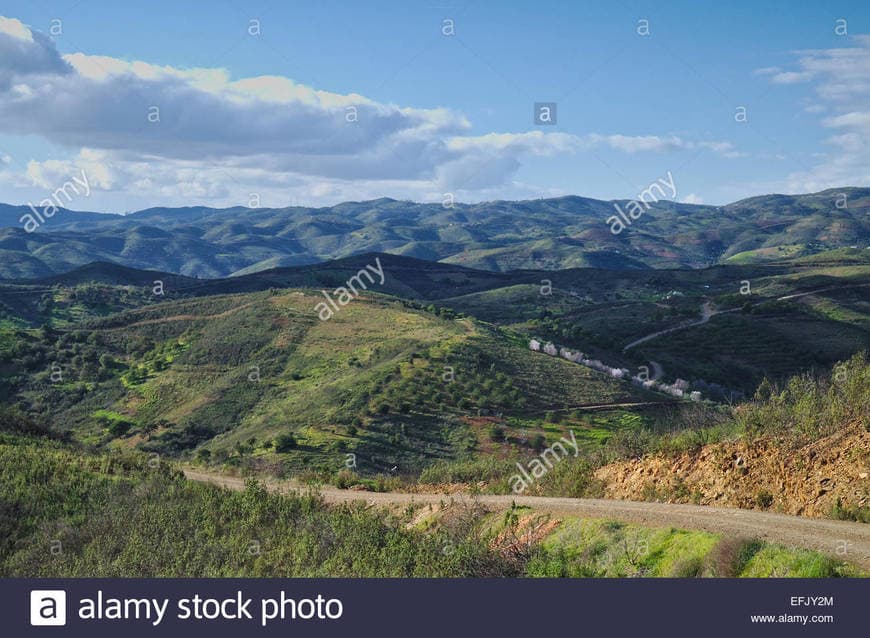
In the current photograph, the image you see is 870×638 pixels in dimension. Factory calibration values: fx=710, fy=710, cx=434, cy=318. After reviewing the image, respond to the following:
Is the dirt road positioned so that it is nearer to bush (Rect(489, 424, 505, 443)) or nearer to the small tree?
the small tree

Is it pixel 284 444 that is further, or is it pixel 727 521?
pixel 284 444

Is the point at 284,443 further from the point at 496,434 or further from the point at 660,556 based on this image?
the point at 660,556

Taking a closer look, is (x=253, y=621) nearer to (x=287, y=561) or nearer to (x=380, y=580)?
(x=380, y=580)

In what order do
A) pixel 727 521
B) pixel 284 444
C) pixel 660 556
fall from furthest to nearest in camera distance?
pixel 284 444 < pixel 727 521 < pixel 660 556

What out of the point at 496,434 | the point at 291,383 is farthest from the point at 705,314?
the point at 496,434

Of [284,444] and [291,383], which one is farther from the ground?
[291,383]

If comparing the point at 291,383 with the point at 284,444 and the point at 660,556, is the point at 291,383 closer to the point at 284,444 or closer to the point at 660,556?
the point at 284,444

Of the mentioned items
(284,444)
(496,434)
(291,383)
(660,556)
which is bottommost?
(496,434)

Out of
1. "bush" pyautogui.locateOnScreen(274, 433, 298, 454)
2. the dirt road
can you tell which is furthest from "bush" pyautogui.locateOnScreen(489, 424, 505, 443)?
the dirt road

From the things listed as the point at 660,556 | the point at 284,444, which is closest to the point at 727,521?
the point at 660,556

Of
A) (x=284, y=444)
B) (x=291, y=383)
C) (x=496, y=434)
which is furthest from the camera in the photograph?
(x=291, y=383)
